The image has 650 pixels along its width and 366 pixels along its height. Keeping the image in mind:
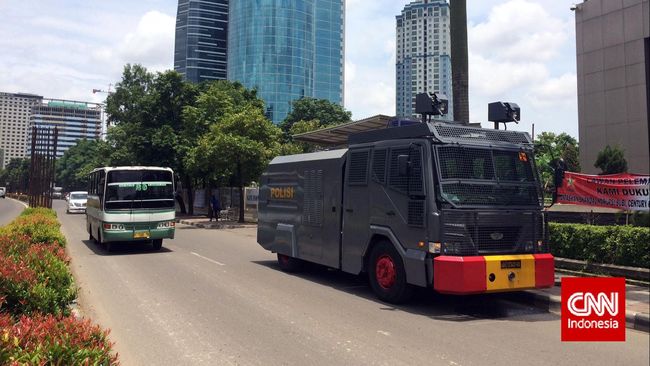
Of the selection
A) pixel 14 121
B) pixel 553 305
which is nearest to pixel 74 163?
pixel 14 121

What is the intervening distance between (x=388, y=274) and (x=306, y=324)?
1.97m

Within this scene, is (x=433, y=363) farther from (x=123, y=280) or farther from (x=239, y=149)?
(x=239, y=149)

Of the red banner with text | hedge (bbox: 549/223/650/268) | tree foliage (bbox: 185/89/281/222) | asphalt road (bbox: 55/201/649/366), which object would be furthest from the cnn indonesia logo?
tree foliage (bbox: 185/89/281/222)

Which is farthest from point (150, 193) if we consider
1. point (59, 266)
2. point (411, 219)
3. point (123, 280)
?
point (411, 219)

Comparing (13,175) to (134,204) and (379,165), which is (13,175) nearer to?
(134,204)

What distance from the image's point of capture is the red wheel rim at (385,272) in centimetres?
815

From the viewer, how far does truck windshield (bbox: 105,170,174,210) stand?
49.7ft

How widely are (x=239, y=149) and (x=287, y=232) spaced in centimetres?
1557

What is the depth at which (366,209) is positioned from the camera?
28.9 ft

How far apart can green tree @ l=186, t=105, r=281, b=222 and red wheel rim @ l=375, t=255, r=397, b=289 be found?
61.4ft

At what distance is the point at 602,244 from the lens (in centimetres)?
966

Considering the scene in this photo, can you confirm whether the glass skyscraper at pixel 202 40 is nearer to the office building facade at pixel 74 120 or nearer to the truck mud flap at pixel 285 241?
the office building facade at pixel 74 120

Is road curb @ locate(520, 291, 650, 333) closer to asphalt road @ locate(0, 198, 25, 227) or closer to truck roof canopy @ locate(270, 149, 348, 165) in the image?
truck roof canopy @ locate(270, 149, 348, 165)

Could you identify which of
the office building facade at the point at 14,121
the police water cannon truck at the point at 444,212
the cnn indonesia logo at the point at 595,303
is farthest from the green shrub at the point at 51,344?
the office building facade at the point at 14,121
